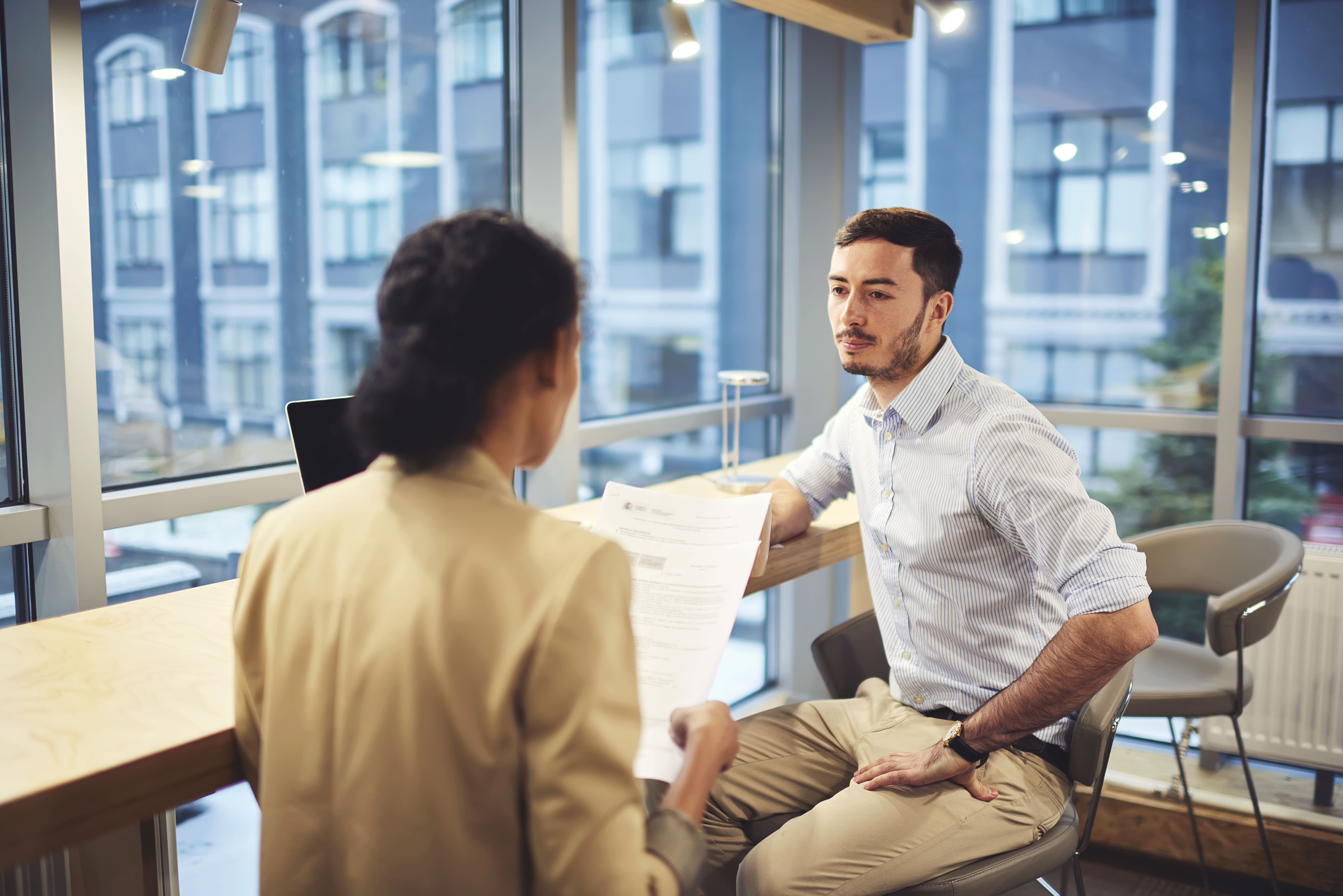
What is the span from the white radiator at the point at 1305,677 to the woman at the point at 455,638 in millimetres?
2658

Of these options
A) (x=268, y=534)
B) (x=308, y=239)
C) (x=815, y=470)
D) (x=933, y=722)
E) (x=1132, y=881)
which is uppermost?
(x=308, y=239)

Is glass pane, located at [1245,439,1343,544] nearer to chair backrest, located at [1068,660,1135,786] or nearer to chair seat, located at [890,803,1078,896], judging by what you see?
chair backrest, located at [1068,660,1135,786]

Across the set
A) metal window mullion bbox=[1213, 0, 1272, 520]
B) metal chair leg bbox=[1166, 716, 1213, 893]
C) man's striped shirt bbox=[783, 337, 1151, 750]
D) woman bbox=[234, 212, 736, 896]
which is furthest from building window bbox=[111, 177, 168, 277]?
metal window mullion bbox=[1213, 0, 1272, 520]

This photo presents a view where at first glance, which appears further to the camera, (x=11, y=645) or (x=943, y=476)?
(x=943, y=476)

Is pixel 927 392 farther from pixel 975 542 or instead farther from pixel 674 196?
pixel 674 196


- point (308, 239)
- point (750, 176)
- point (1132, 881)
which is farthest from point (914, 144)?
point (1132, 881)

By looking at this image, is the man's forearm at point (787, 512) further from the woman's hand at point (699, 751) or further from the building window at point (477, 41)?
the building window at point (477, 41)

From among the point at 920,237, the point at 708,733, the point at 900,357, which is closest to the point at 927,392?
the point at 900,357

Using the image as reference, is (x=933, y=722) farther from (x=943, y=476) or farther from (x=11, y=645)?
(x=11, y=645)

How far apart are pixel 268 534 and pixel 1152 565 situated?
2.39 meters

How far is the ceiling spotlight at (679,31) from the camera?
2.42 m

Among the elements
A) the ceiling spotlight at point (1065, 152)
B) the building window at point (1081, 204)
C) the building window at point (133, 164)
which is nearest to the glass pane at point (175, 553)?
the building window at point (133, 164)

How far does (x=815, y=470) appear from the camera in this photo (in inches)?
83.4

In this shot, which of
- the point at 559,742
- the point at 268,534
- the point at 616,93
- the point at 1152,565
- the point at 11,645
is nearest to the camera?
the point at 559,742
